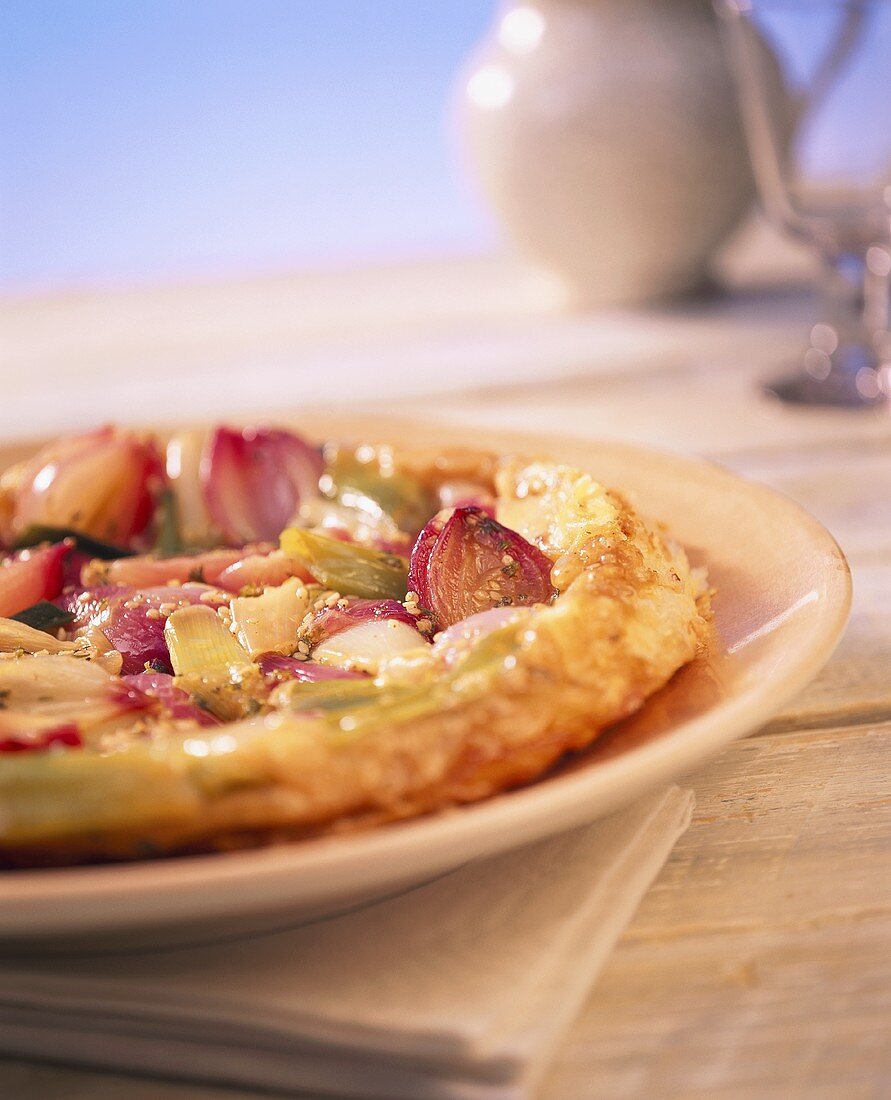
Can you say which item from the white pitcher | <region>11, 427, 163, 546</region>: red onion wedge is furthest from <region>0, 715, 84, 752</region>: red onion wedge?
the white pitcher

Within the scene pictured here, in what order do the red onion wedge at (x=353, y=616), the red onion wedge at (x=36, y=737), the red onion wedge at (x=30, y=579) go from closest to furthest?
the red onion wedge at (x=36, y=737)
the red onion wedge at (x=353, y=616)
the red onion wedge at (x=30, y=579)

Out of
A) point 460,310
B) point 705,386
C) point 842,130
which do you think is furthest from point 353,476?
point 460,310

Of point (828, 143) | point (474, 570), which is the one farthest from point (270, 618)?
point (828, 143)

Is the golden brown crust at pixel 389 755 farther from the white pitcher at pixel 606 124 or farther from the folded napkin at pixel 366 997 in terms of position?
the white pitcher at pixel 606 124

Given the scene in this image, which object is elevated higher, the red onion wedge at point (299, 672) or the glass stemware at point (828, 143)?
the glass stemware at point (828, 143)

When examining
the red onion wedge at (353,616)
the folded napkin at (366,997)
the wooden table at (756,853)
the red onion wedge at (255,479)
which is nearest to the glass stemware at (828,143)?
the wooden table at (756,853)

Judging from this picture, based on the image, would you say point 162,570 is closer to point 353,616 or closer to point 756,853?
point 353,616
